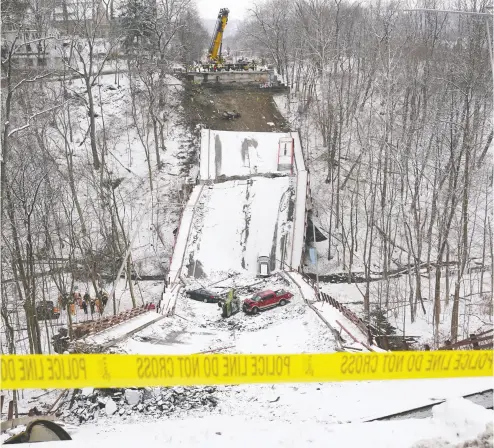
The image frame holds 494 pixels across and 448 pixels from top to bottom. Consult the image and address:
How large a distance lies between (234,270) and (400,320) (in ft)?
28.0

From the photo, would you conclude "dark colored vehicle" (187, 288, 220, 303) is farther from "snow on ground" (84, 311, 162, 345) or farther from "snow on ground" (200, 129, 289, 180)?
"snow on ground" (200, 129, 289, 180)

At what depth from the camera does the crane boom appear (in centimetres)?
4234

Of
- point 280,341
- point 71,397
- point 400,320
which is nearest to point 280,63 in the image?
point 400,320

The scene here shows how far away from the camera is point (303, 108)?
4184 centimetres

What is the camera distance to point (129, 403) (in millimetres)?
12016

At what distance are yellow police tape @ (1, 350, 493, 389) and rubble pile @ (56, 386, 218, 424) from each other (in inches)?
159

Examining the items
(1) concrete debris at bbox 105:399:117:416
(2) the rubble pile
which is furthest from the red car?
(1) concrete debris at bbox 105:399:117:416

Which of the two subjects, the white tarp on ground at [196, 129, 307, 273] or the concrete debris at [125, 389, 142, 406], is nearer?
the concrete debris at [125, 389, 142, 406]

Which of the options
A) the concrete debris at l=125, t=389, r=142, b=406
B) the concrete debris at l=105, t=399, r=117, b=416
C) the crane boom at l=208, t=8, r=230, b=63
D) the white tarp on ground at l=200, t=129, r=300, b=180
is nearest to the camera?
the concrete debris at l=105, t=399, r=117, b=416

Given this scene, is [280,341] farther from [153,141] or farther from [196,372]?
[153,141]

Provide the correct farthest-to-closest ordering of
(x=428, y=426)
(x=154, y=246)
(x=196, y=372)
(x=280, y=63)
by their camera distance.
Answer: (x=280, y=63) → (x=154, y=246) → (x=196, y=372) → (x=428, y=426)

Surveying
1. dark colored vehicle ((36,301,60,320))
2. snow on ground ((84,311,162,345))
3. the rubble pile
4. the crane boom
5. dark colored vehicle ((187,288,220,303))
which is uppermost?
the crane boom

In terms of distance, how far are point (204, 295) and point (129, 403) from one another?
992 centimetres

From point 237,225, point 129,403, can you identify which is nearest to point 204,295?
point 237,225
